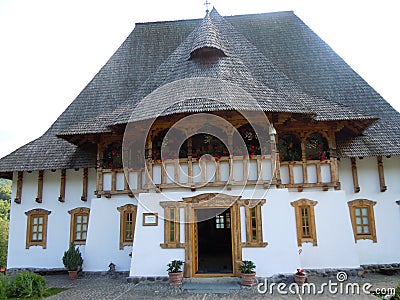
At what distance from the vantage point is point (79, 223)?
10.2 metres

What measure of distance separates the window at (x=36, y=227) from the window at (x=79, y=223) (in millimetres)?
834

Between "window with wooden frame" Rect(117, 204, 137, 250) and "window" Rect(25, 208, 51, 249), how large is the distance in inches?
100

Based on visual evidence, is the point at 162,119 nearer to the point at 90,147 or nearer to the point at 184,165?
the point at 184,165

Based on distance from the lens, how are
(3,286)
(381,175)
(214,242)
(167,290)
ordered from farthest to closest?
1. (214,242)
2. (381,175)
3. (167,290)
4. (3,286)

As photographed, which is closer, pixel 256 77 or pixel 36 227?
pixel 256 77

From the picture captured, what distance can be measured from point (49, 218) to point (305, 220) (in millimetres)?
7464

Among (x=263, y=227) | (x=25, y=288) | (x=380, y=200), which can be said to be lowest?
(x=25, y=288)

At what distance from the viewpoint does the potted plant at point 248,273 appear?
7125mm

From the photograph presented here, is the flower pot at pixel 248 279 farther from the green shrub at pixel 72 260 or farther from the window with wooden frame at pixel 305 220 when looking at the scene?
the green shrub at pixel 72 260

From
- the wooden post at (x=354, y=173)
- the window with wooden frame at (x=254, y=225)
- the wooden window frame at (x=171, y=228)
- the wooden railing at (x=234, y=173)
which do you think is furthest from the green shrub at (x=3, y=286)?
the wooden post at (x=354, y=173)

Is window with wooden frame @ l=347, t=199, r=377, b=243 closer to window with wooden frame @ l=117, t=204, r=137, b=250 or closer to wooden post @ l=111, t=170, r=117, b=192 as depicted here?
window with wooden frame @ l=117, t=204, r=137, b=250

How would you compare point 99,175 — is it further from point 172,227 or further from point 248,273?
point 248,273

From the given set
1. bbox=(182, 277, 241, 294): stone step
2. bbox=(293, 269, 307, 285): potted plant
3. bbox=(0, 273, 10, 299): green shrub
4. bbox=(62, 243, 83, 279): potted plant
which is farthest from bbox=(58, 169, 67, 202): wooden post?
bbox=(293, 269, 307, 285): potted plant

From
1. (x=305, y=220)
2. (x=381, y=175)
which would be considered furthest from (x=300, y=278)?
(x=381, y=175)
